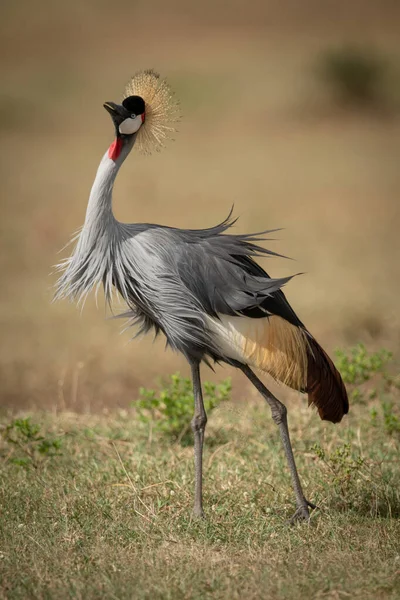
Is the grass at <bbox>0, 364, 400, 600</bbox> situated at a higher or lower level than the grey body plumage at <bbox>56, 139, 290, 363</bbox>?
lower

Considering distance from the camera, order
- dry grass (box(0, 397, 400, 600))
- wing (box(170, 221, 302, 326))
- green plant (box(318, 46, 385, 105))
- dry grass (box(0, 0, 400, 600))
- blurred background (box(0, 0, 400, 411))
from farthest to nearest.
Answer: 1. green plant (box(318, 46, 385, 105))
2. blurred background (box(0, 0, 400, 411))
3. wing (box(170, 221, 302, 326))
4. dry grass (box(0, 0, 400, 600))
5. dry grass (box(0, 397, 400, 600))

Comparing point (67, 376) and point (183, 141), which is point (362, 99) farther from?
point (67, 376)

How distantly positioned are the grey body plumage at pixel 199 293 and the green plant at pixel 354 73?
11.8 metres

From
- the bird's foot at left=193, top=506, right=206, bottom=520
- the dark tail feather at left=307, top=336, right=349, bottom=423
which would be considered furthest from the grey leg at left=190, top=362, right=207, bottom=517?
the dark tail feather at left=307, top=336, right=349, bottom=423

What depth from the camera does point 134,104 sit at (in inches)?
146

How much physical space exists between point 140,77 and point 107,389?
271 centimetres

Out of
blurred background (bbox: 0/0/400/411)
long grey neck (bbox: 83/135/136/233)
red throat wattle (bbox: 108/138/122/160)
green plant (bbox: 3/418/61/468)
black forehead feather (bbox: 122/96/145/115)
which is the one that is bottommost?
green plant (bbox: 3/418/61/468)

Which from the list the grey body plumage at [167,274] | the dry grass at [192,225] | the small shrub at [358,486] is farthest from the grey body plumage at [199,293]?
the dry grass at [192,225]

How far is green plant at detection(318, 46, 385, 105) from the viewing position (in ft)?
48.8

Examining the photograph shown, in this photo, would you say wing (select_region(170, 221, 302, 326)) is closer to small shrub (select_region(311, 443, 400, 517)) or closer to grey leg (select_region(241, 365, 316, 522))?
grey leg (select_region(241, 365, 316, 522))

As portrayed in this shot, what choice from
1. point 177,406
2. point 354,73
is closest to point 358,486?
point 177,406

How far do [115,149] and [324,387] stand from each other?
126 cm

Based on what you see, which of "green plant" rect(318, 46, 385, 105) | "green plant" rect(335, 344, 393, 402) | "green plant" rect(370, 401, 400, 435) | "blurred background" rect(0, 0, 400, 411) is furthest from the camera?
"green plant" rect(318, 46, 385, 105)

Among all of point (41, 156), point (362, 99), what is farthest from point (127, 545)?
point (362, 99)
